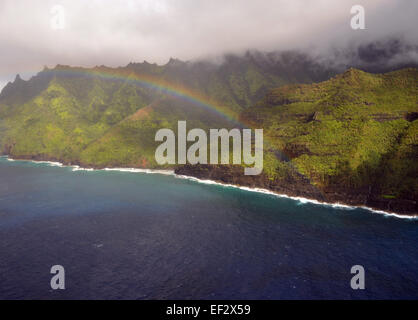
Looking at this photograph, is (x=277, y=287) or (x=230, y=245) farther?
(x=230, y=245)

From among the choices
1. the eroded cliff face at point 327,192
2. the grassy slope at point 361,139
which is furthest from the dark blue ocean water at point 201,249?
the grassy slope at point 361,139

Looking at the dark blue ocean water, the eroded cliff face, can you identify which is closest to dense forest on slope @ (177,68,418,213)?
the eroded cliff face

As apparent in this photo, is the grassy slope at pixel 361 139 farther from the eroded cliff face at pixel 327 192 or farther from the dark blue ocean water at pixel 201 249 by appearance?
the dark blue ocean water at pixel 201 249

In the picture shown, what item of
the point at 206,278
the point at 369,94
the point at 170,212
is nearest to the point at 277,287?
the point at 206,278

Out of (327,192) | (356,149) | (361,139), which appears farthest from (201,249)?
(361,139)

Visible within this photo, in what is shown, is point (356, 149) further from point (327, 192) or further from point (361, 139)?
point (327, 192)

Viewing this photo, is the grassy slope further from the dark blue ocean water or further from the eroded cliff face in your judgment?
the dark blue ocean water

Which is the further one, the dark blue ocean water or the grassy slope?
the grassy slope
